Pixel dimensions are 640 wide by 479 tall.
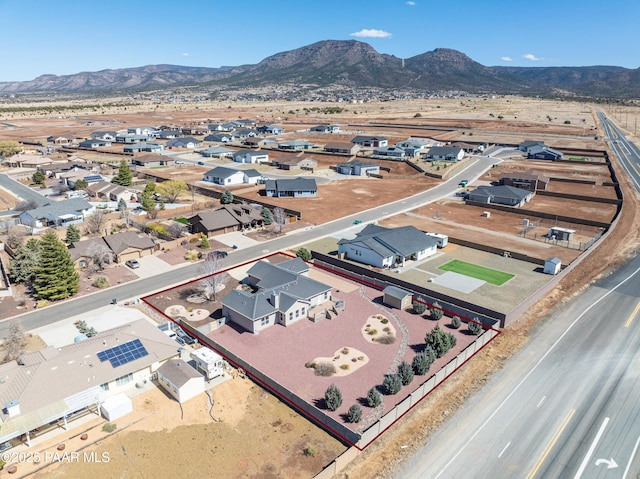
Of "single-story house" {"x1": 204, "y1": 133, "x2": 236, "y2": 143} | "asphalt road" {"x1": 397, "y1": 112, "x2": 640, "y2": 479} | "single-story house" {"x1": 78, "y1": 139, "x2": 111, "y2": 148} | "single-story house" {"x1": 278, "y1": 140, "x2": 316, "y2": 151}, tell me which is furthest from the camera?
"single-story house" {"x1": 204, "y1": 133, "x2": 236, "y2": 143}

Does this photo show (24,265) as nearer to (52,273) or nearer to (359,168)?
(52,273)

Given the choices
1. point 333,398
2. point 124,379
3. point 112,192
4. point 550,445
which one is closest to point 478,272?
point 550,445

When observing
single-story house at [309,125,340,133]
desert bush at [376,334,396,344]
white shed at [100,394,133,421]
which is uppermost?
single-story house at [309,125,340,133]

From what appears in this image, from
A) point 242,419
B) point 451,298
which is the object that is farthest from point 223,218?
point 242,419

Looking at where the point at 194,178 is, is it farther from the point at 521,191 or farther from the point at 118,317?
the point at 521,191

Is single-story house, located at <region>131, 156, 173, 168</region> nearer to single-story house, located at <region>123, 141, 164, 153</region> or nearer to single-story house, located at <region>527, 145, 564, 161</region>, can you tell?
single-story house, located at <region>123, 141, 164, 153</region>

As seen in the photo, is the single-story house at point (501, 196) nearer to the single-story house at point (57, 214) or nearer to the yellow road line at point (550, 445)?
the yellow road line at point (550, 445)

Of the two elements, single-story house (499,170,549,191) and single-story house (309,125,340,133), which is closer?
single-story house (499,170,549,191)

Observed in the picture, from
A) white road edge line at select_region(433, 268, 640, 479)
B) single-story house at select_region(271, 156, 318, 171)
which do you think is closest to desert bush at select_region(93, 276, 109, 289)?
white road edge line at select_region(433, 268, 640, 479)
